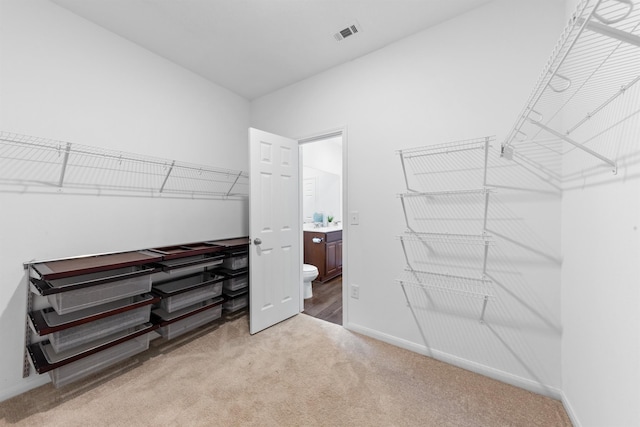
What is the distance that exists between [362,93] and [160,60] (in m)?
1.95

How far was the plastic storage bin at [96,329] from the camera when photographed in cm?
158

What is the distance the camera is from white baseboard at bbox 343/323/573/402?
161 cm

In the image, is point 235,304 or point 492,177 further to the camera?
point 235,304

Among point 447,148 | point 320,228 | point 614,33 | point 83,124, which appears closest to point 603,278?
point 614,33

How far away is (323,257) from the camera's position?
12.9ft

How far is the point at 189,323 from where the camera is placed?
7.43 ft

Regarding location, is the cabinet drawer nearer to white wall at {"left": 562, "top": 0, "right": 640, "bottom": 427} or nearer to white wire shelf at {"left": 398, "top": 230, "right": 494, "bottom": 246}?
white wire shelf at {"left": 398, "top": 230, "right": 494, "bottom": 246}

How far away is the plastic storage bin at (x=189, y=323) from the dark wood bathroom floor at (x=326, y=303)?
1.01 meters

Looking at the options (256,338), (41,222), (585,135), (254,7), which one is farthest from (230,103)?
(585,135)

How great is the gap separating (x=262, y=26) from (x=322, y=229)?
2841 mm

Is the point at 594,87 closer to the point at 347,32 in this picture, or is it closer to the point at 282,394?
the point at 347,32

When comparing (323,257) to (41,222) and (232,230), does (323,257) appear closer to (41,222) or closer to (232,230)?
(232,230)

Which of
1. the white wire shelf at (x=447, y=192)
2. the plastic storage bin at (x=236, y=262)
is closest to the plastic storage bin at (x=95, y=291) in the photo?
the plastic storage bin at (x=236, y=262)

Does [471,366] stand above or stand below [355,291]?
below
